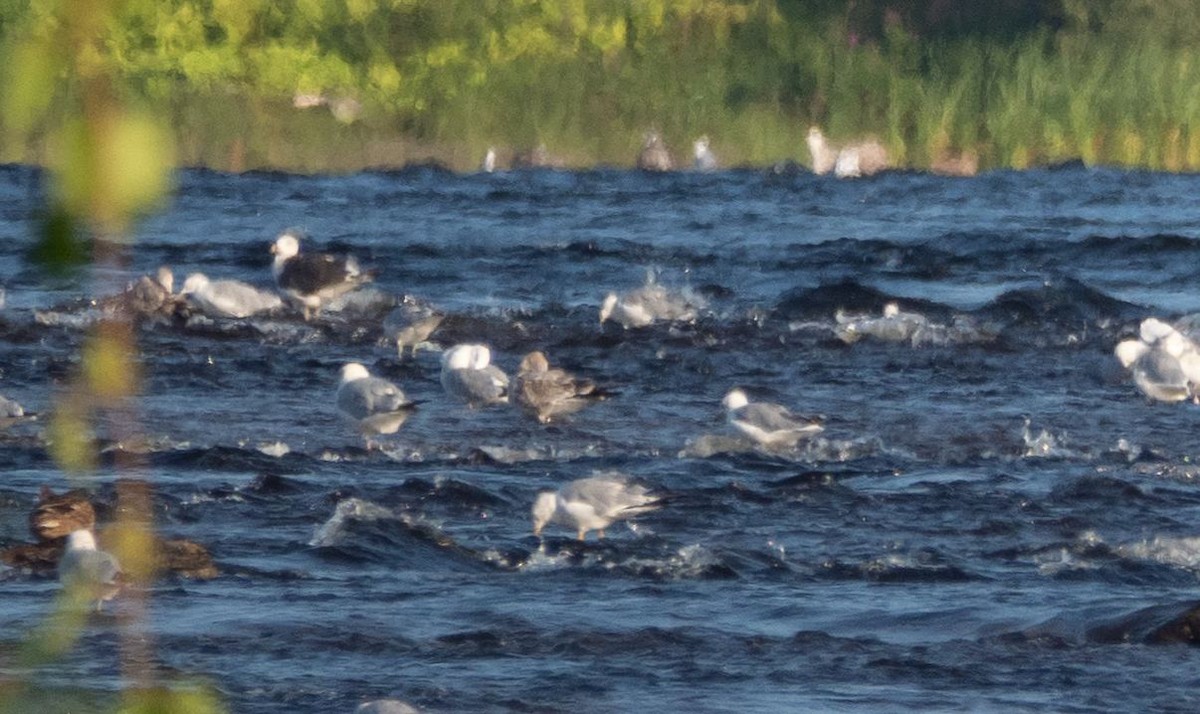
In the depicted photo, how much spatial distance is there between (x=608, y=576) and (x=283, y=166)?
45.3ft

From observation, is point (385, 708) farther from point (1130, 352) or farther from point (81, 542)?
point (1130, 352)

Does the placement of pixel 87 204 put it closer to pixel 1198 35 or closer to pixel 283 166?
pixel 283 166

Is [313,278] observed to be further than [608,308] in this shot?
Yes

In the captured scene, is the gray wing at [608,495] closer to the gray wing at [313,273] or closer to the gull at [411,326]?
the gull at [411,326]

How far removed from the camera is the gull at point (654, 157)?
18156mm

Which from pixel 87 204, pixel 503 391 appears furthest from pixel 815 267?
pixel 87 204

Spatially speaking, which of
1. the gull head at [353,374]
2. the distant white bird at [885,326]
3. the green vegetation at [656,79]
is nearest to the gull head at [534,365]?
the gull head at [353,374]

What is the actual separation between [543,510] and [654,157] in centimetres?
1279

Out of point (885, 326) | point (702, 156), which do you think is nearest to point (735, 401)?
point (885, 326)

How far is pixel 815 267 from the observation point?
1254 centimetres

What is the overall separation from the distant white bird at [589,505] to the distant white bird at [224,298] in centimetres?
469

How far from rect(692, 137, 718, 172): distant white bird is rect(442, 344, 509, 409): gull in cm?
985

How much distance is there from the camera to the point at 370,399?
730 centimetres

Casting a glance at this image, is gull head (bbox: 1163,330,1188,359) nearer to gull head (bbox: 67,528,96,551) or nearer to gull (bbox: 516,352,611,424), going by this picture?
gull (bbox: 516,352,611,424)
